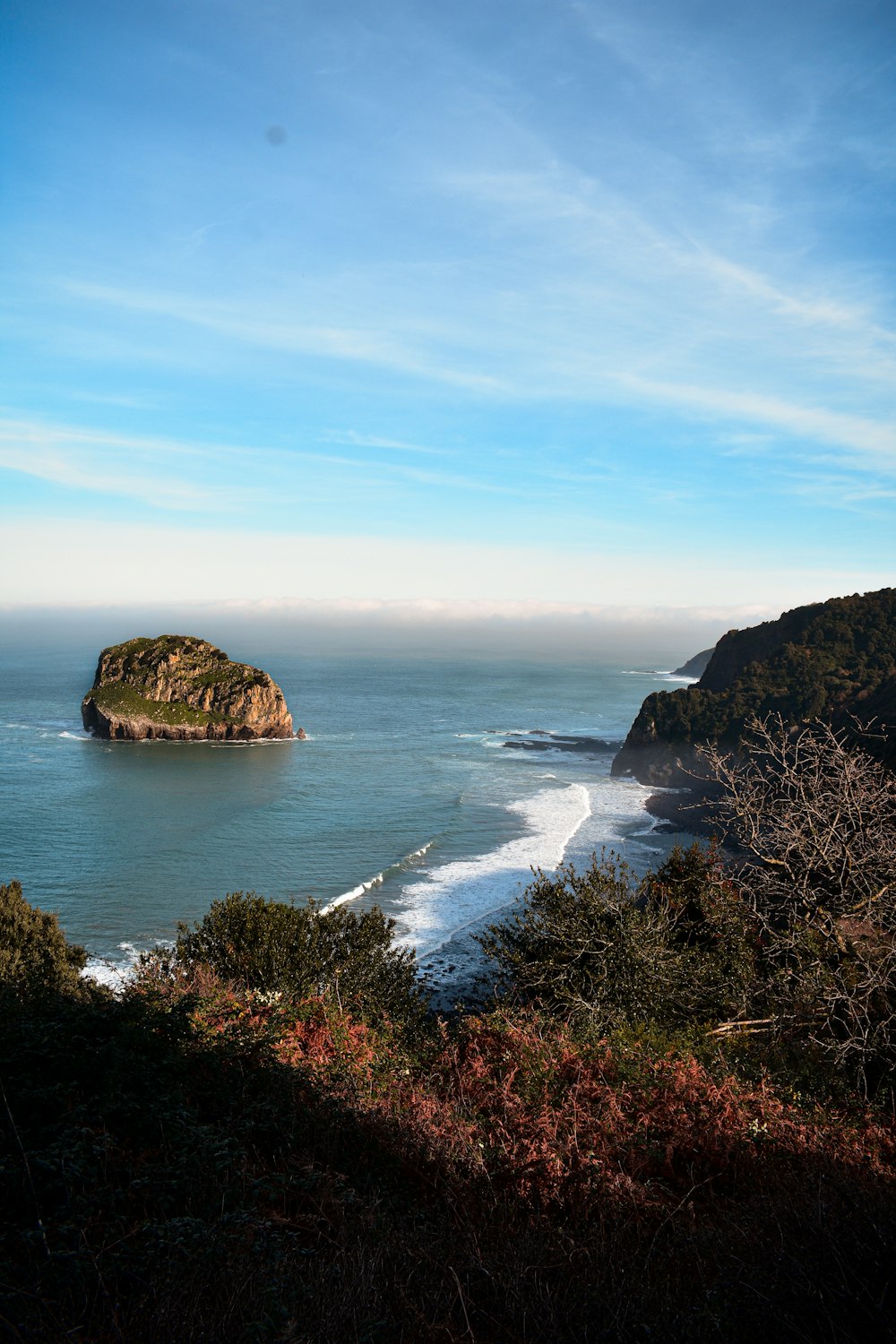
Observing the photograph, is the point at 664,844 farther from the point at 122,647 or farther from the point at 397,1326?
the point at 122,647

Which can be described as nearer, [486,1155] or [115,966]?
[486,1155]

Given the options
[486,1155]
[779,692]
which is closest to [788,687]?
[779,692]

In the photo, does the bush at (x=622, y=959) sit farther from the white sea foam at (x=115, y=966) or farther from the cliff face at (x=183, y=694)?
the cliff face at (x=183, y=694)

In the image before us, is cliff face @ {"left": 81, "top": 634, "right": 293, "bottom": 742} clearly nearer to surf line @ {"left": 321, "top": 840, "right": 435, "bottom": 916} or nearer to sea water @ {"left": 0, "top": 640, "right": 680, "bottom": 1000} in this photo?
sea water @ {"left": 0, "top": 640, "right": 680, "bottom": 1000}

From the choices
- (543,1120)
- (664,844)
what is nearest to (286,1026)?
(543,1120)

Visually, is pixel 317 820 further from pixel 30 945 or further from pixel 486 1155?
pixel 486 1155

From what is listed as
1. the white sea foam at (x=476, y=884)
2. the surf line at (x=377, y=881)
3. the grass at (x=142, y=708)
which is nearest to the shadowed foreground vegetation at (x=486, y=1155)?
the white sea foam at (x=476, y=884)

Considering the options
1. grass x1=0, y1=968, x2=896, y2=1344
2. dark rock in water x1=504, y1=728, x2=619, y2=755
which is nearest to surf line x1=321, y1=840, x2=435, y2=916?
grass x1=0, y1=968, x2=896, y2=1344
